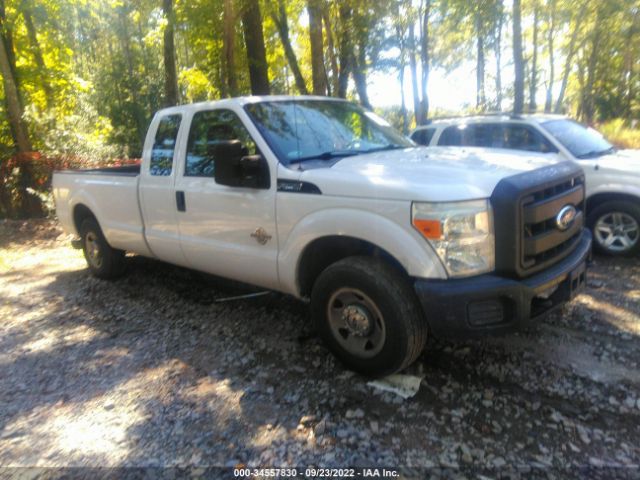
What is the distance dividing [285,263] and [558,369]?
2074mm

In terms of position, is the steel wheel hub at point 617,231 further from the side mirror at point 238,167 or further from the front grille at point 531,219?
the side mirror at point 238,167

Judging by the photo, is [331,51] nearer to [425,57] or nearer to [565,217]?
[425,57]

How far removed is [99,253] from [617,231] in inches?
247

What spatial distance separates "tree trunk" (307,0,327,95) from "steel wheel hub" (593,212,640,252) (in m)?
6.04

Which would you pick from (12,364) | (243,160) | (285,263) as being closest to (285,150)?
(243,160)

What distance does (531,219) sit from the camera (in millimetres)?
3160

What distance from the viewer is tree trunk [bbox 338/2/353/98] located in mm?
16166

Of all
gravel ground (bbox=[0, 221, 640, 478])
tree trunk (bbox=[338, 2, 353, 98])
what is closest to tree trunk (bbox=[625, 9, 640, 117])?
tree trunk (bbox=[338, 2, 353, 98])

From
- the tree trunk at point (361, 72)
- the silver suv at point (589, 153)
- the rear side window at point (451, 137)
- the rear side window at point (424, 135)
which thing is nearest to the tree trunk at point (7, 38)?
the tree trunk at point (361, 72)

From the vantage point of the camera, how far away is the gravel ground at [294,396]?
2832mm

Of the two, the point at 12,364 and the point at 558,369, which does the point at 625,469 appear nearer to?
the point at 558,369

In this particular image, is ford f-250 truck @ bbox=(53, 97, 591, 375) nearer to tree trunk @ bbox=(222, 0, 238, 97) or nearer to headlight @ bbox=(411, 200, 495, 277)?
headlight @ bbox=(411, 200, 495, 277)

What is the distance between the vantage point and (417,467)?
2.70 meters

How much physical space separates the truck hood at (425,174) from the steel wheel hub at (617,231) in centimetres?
293
